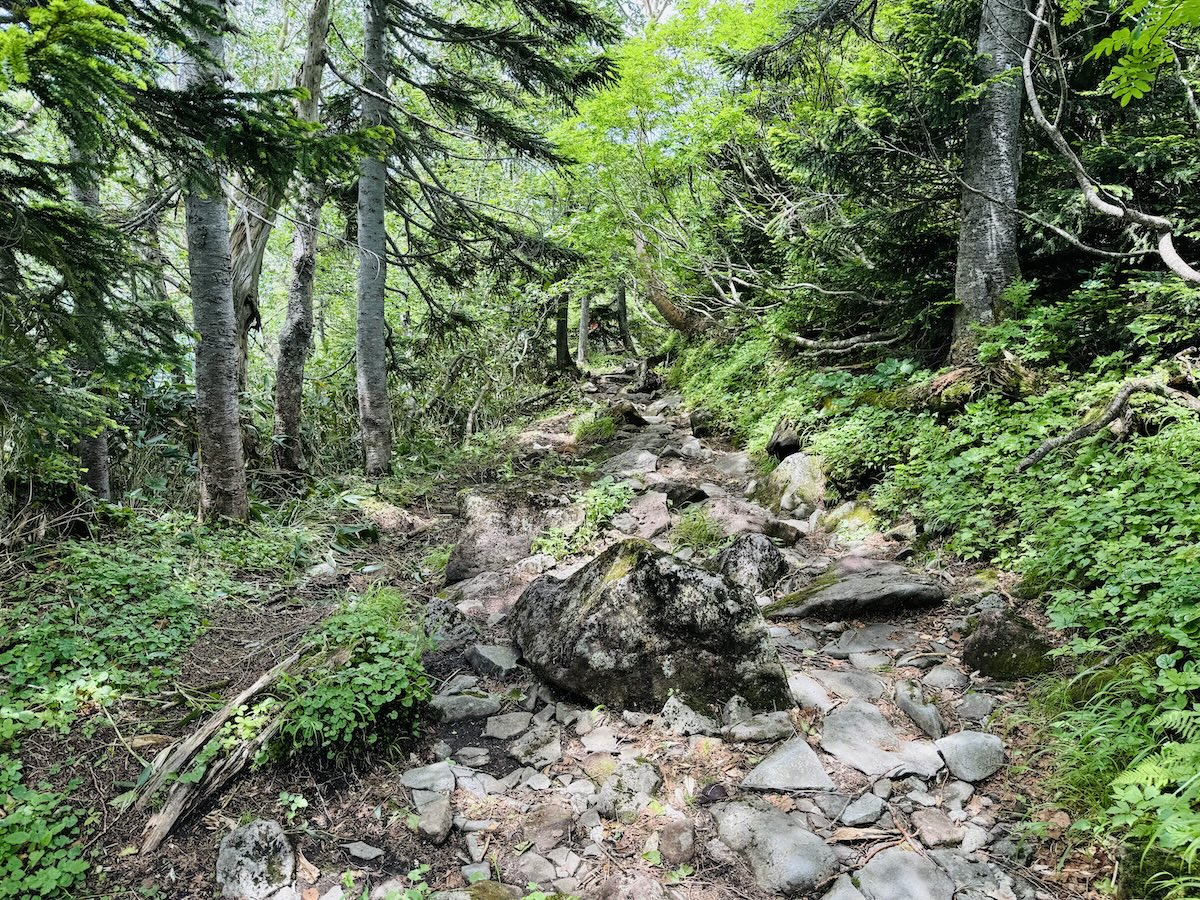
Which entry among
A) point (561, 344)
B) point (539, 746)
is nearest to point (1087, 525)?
point (539, 746)

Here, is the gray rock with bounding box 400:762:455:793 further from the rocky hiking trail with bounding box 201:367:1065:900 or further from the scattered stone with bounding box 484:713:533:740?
the scattered stone with bounding box 484:713:533:740

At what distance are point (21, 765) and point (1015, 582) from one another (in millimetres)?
5186

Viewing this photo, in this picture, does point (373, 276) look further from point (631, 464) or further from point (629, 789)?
point (629, 789)

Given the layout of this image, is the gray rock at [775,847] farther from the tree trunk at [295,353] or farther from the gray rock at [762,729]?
the tree trunk at [295,353]

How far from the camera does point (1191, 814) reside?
1.79 meters

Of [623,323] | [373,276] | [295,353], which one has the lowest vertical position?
[295,353]

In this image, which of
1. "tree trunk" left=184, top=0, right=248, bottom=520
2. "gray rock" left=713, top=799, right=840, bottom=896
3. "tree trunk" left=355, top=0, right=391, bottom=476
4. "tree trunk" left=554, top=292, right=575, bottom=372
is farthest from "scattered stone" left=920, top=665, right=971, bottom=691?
"tree trunk" left=554, top=292, right=575, bottom=372

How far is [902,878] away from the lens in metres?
2.14

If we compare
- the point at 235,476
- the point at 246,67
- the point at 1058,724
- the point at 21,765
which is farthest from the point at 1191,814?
the point at 246,67

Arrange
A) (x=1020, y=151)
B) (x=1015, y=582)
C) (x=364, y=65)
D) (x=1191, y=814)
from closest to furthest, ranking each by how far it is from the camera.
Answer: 1. (x=1191, y=814)
2. (x=1015, y=582)
3. (x=1020, y=151)
4. (x=364, y=65)

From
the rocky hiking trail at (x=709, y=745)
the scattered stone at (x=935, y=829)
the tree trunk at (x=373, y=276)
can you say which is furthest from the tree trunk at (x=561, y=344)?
the scattered stone at (x=935, y=829)

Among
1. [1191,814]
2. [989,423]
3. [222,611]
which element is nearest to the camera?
[1191,814]

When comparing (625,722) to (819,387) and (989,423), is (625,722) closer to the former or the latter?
(989,423)

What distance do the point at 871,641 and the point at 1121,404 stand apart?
7.38 feet
